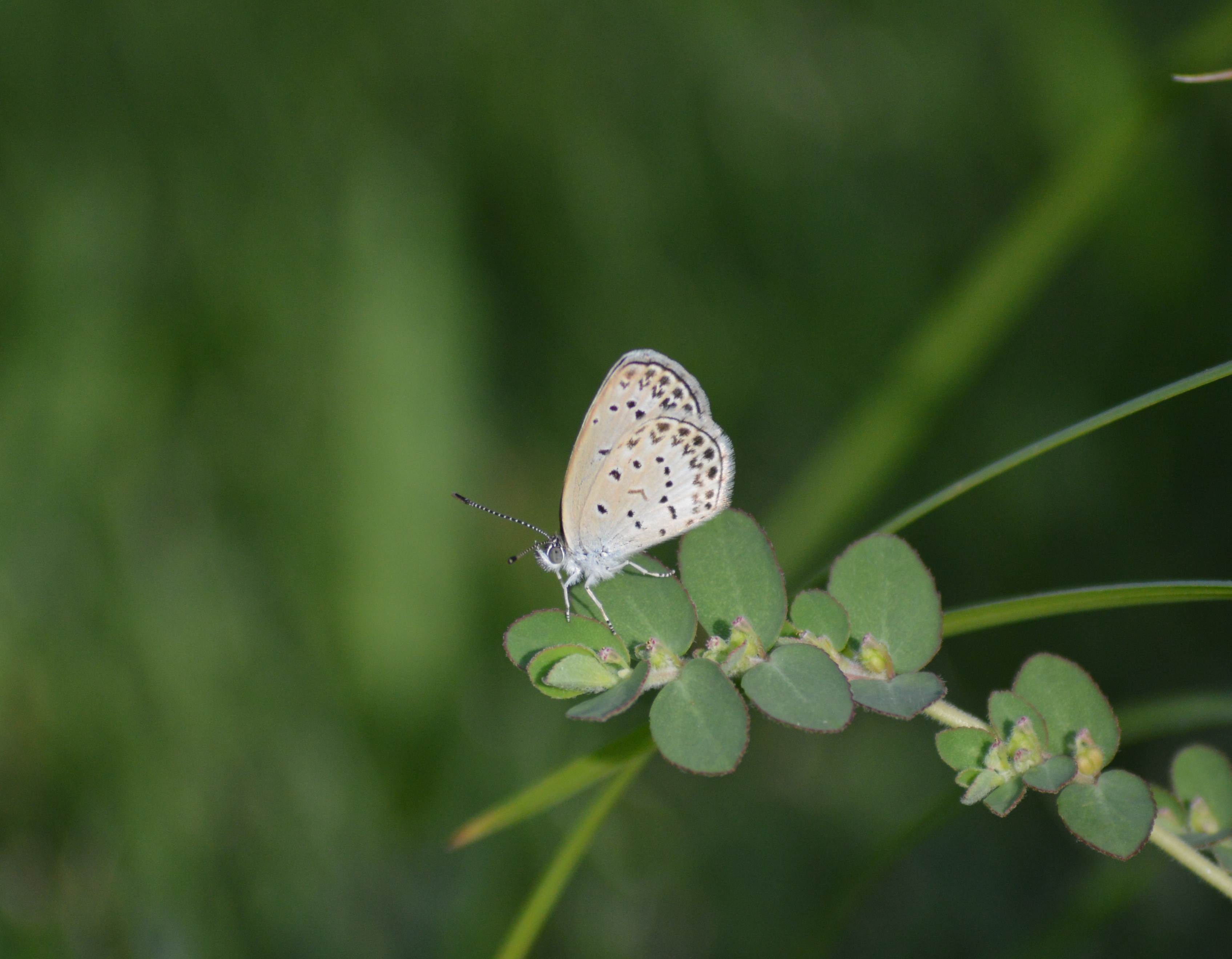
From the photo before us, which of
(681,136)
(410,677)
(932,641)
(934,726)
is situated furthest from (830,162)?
(932,641)

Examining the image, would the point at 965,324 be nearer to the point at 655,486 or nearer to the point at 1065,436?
the point at 655,486

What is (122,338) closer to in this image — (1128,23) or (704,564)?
(704,564)

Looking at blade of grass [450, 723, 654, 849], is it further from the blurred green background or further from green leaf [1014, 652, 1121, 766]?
the blurred green background

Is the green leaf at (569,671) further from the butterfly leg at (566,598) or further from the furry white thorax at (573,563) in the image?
the furry white thorax at (573,563)

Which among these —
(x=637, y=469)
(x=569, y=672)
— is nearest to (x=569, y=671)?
(x=569, y=672)

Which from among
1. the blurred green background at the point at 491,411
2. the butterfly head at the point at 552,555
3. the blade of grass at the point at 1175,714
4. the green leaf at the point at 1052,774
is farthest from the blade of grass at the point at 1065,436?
the blurred green background at the point at 491,411
